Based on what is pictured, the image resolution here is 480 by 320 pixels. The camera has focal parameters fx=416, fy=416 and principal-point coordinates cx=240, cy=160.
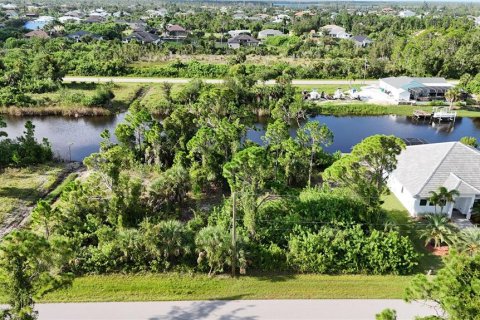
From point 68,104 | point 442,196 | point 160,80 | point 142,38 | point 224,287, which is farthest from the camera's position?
point 142,38

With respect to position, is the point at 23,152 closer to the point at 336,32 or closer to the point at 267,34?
the point at 267,34

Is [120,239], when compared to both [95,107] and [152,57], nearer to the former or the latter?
[95,107]

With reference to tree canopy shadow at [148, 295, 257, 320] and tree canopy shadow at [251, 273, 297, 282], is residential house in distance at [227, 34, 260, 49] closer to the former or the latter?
tree canopy shadow at [251, 273, 297, 282]

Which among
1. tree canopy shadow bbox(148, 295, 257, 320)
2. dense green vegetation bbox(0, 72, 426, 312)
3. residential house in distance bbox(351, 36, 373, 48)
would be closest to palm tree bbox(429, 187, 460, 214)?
dense green vegetation bbox(0, 72, 426, 312)

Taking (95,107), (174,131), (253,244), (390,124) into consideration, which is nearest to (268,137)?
(174,131)

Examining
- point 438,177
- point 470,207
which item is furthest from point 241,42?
point 470,207
